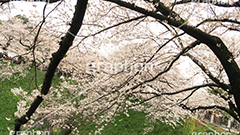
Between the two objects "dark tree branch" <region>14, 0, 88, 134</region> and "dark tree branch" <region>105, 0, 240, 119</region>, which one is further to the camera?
"dark tree branch" <region>105, 0, 240, 119</region>

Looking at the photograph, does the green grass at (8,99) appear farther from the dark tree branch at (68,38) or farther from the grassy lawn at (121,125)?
the dark tree branch at (68,38)

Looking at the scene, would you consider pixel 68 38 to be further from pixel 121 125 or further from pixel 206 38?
pixel 121 125

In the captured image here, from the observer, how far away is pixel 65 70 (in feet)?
32.1

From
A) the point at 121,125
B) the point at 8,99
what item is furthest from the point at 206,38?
the point at 8,99

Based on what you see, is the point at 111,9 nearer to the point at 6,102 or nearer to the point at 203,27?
the point at 203,27

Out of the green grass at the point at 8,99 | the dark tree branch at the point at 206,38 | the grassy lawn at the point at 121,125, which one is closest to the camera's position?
the dark tree branch at the point at 206,38

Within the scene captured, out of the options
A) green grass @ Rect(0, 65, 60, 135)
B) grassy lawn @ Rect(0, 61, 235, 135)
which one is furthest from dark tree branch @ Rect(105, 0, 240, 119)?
grassy lawn @ Rect(0, 61, 235, 135)

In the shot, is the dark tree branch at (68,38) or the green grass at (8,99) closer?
the dark tree branch at (68,38)

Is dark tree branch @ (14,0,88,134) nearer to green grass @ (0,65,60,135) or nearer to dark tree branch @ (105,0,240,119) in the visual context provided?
dark tree branch @ (105,0,240,119)

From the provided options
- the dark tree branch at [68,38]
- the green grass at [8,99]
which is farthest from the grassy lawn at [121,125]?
the dark tree branch at [68,38]

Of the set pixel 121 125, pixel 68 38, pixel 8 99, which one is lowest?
pixel 68 38

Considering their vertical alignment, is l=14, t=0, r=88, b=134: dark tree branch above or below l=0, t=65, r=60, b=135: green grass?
below

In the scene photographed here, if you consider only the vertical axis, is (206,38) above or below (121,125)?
below

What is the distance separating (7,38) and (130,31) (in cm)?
882
